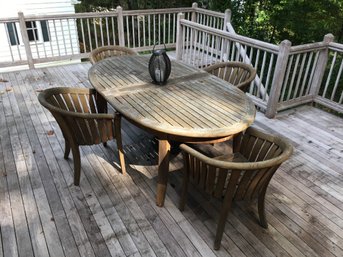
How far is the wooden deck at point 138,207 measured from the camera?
208cm

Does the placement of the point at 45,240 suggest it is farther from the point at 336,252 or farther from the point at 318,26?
the point at 318,26

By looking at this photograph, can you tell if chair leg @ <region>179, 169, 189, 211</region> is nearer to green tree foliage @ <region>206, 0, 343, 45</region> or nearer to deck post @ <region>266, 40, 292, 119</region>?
deck post @ <region>266, 40, 292, 119</region>

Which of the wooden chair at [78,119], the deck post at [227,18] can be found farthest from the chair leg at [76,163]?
the deck post at [227,18]

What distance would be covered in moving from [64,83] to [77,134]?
2.91 meters

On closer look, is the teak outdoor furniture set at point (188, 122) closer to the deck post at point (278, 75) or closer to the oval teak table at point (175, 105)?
the oval teak table at point (175, 105)

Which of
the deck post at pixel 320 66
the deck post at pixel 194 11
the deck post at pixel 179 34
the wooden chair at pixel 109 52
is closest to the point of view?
the deck post at pixel 320 66

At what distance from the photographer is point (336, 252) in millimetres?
2072

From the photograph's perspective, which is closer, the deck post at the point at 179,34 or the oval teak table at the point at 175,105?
the oval teak table at the point at 175,105

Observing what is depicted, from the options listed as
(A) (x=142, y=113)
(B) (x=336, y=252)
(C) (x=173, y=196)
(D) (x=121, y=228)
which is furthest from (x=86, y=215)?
(B) (x=336, y=252)

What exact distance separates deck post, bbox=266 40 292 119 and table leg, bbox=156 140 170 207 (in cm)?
210

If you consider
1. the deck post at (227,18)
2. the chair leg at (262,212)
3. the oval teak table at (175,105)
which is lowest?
the chair leg at (262,212)

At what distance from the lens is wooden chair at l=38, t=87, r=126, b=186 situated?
232 centimetres

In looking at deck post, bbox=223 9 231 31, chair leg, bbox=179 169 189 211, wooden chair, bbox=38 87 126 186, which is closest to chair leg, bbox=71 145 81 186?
wooden chair, bbox=38 87 126 186

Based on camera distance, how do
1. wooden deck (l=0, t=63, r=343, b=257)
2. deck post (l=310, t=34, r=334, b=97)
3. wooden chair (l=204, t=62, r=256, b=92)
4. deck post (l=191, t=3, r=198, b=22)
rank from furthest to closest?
1. deck post (l=191, t=3, r=198, b=22)
2. deck post (l=310, t=34, r=334, b=97)
3. wooden chair (l=204, t=62, r=256, b=92)
4. wooden deck (l=0, t=63, r=343, b=257)
